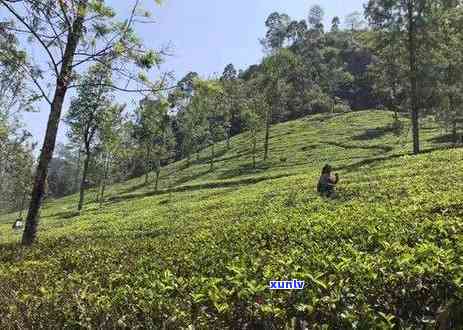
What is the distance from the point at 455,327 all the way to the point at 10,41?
15049mm

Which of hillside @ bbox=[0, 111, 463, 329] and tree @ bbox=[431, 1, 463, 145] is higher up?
tree @ bbox=[431, 1, 463, 145]

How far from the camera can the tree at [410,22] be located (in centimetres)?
4794

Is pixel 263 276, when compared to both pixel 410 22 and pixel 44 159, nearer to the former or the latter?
pixel 44 159

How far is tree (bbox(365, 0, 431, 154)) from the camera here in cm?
4794

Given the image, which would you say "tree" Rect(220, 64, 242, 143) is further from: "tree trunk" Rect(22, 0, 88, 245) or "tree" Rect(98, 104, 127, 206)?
"tree trunk" Rect(22, 0, 88, 245)

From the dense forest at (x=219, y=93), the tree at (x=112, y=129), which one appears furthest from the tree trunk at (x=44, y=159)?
the tree at (x=112, y=129)

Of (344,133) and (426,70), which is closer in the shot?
(426,70)

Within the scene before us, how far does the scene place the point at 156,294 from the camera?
7.56 metres

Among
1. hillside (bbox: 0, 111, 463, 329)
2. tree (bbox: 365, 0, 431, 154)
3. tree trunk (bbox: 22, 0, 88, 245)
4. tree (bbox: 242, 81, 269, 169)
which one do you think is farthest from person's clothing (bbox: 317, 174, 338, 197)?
tree (bbox: 242, 81, 269, 169)

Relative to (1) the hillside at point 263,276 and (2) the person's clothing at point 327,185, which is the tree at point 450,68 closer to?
(2) the person's clothing at point 327,185

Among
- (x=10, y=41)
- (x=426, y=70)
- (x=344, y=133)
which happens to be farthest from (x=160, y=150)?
(x=10, y=41)

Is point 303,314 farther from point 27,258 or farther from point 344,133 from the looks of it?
point 344,133

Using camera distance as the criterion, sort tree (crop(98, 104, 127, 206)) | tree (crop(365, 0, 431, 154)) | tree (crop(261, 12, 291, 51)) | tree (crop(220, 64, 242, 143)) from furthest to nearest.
Result: tree (crop(261, 12, 291, 51)) → tree (crop(220, 64, 242, 143)) → tree (crop(98, 104, 127, 206)) → tree (crop(365, 0, 431, 154))

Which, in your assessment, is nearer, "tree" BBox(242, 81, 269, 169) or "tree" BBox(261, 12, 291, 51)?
"tree" BBox(242, 81, 269, 169)
